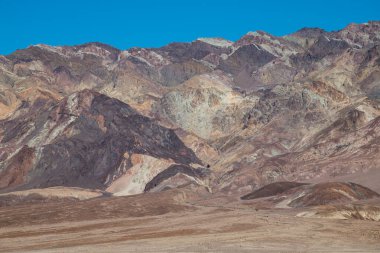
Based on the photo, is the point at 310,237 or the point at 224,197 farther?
the point at 224,197

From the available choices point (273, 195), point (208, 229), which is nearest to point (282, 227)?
point (208, 229)

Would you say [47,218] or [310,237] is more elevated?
[47,218]

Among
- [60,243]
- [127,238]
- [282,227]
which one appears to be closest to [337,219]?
[282,227]

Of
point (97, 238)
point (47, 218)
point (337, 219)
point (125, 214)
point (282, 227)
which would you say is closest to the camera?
point (97, 238)

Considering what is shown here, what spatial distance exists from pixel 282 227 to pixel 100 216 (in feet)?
179

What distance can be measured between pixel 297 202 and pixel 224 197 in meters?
48.1

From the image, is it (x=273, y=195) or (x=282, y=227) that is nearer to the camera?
(x=282, y=227)

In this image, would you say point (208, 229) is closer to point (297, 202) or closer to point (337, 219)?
point (337, 219)

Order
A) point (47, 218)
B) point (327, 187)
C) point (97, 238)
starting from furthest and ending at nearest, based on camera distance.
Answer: point (327, 187) → point (47, 218) → point (97, 238)

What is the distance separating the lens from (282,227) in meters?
96.4

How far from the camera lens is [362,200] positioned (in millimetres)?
153000

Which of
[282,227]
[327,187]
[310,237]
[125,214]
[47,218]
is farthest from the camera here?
[327,187]

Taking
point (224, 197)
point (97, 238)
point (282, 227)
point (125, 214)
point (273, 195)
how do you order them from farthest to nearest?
point (224, 197), point (273, 195), point (125, 214), point (282, 227), point (97, 238)

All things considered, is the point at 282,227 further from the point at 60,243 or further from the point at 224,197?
the point at 224,197
